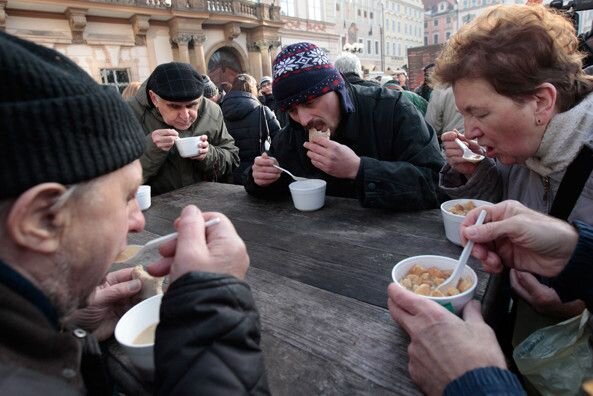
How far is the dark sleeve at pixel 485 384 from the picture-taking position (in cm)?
75

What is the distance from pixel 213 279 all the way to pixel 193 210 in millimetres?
293

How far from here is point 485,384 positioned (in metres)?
0.76

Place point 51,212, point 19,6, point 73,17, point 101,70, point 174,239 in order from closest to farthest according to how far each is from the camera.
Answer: point 51,212
point 174,239
point 19,6
point 73,17
point 101,70

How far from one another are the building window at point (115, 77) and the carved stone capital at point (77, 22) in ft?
4.45

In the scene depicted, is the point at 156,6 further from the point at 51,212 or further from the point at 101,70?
the point at 51,212

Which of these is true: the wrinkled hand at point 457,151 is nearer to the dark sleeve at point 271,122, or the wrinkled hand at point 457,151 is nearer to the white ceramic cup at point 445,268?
the white ceramic cup at point 445,268

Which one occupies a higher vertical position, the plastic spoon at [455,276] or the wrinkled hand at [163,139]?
the wrinkled hand at [163,139]

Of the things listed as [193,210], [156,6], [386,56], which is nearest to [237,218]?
[193,210]

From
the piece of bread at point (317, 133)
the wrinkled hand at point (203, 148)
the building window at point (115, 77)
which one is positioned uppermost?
the building window at point (115, 77)

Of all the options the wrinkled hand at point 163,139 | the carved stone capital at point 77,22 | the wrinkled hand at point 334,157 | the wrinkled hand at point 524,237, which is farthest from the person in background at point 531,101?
the carved stone capital at point 77,22

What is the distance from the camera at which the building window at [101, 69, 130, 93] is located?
1476 cm

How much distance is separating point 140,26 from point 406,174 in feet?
54.8

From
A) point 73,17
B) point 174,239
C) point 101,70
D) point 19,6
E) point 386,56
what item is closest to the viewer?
point 174,239

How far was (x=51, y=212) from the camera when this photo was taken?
2.29ft
